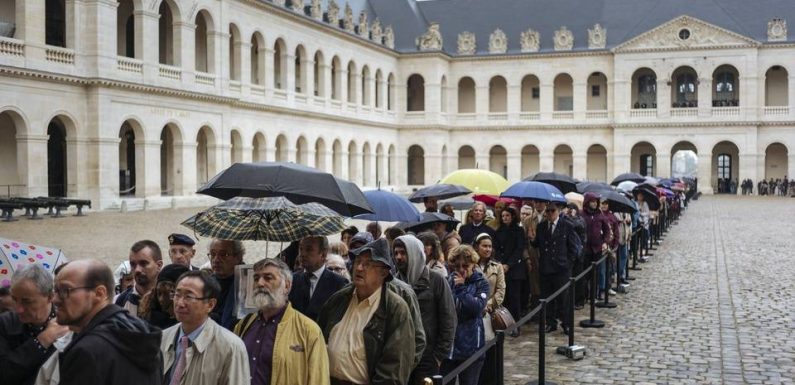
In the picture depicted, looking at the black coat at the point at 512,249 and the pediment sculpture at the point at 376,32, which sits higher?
the pediment sculpture at the point at 376,32

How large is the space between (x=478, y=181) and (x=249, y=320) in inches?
447

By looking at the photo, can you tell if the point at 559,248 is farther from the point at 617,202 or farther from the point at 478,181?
the point at 478,181

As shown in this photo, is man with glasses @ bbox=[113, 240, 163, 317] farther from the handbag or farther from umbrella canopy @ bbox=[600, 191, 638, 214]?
umbrella canopy @ bbox=[600, 191, 638, 214]

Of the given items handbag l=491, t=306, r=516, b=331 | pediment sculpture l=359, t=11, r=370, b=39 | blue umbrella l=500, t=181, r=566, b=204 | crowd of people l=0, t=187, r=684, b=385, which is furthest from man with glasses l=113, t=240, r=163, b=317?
pediment sculpture l=359, t=11, r=370, b=39

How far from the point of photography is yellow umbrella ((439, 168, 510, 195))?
53.3 feet

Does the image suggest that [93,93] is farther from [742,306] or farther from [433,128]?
[433,128]

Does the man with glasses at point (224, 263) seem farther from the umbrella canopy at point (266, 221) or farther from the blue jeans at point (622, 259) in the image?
the blue jeans at point (622, 259)

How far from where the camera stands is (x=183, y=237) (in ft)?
24.6

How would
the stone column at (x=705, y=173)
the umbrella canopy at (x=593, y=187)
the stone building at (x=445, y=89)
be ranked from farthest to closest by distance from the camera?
the stone column at (x=705, y=173), the stone building at (x=445, y=89), the umbrella canopy at (x=593, y=187)

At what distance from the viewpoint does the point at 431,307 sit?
6598mm

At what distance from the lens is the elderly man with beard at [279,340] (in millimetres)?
5047

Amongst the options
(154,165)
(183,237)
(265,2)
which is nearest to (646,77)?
(265,2)

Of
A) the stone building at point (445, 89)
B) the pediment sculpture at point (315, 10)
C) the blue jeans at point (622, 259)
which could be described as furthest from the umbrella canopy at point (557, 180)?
the pediment sculpture at point (315, 10)

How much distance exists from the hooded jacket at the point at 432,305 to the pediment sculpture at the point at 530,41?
57.6 meters
